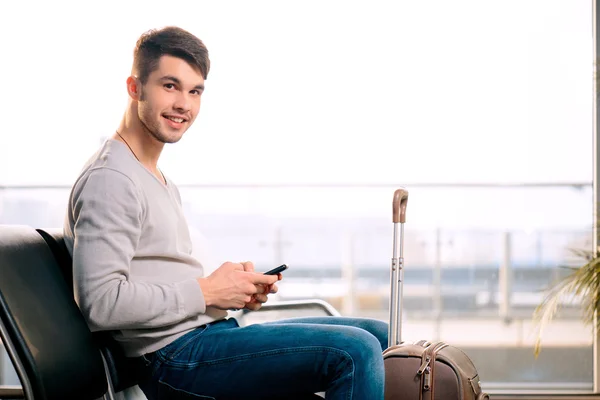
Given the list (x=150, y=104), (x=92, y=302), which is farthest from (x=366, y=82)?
(x=92, y=302)

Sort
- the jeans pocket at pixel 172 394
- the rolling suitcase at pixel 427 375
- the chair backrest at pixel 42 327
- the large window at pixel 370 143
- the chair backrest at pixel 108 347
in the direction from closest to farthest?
the chair backrest at pixel 42 327 → the jeans pocket at pixel 172 394 → the chair backrest at pixel 108 347 → the rolling suitcase at pixel 427 375 → the large window at pixel 370 143

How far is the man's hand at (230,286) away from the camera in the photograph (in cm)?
143

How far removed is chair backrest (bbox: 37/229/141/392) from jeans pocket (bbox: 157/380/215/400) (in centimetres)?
10

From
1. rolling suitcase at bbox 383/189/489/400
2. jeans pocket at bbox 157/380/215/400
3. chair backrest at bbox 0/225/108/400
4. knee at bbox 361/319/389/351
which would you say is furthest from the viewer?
knee at bbox 361/319/389/351

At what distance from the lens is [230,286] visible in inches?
57.0

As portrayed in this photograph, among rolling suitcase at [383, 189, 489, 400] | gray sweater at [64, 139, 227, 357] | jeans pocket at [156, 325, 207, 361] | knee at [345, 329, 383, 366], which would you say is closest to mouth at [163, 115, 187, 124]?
gray sweater at [64, 139, 227, 357]

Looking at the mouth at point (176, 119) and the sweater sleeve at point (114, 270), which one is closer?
the sweater sleeve at point (114, 270)

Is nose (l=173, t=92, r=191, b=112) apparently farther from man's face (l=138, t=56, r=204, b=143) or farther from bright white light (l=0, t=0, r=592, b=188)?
bright white light (l=0, t=0, r=592, b=188)

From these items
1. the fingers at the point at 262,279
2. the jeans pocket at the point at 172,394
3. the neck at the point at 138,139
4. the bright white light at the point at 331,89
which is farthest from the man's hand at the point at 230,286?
the bright white light at the point at 331,89

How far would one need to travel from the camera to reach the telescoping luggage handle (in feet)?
6.27

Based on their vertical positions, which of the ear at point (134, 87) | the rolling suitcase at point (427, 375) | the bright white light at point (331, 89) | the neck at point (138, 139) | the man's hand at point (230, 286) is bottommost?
the rolling suitcase at point (427, 375)

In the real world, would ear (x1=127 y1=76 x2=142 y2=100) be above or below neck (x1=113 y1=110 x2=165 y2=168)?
above

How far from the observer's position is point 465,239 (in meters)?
3.37

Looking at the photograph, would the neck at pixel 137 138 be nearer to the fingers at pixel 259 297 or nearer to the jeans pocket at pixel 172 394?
the fingers at pixel 259 297
